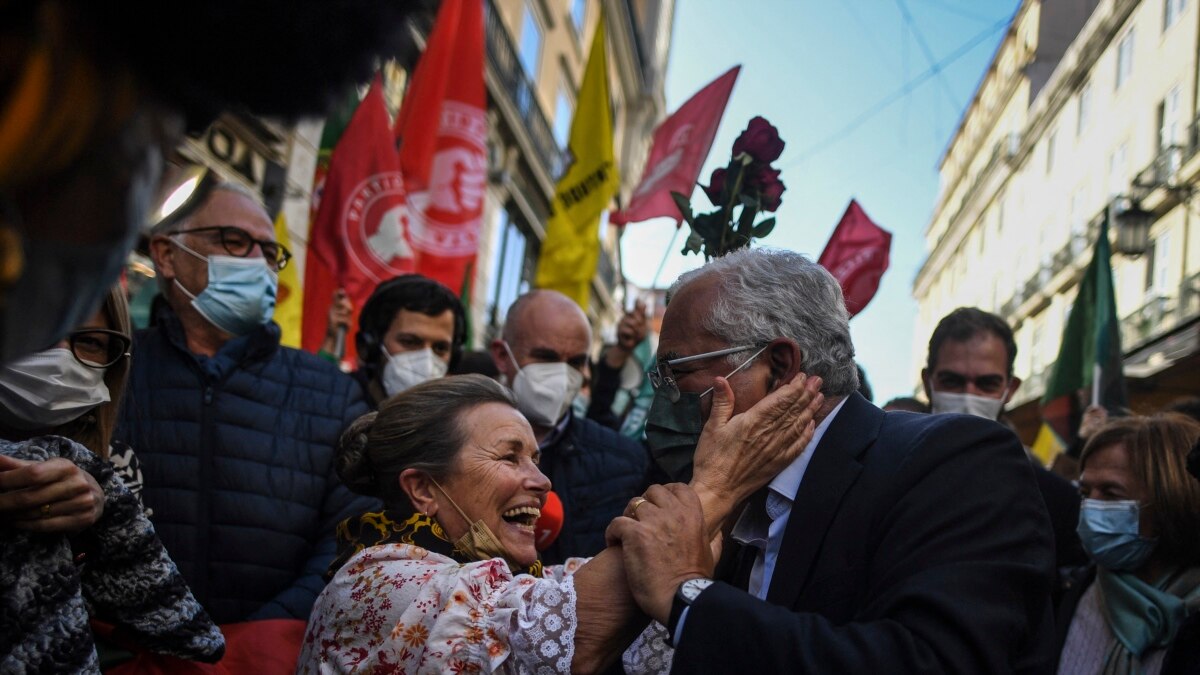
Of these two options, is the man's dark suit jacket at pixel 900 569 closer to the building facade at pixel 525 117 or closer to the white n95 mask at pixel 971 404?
the white n95 mask at pixel 971 404

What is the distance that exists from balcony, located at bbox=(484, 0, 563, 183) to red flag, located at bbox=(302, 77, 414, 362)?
12.4 meters

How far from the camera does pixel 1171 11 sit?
2855 cm

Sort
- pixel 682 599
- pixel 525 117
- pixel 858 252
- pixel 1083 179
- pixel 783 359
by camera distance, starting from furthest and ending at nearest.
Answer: pixel 1083 179, pixel 525 117, pixel 858 252, pixel 783 359, pixel 682 599

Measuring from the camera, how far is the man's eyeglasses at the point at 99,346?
109 inches

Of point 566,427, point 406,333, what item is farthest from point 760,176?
point 406,333

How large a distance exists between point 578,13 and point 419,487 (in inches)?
1119

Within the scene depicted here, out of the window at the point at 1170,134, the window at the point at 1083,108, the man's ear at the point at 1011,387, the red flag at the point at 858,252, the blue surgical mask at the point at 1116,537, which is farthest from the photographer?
the window at the point at 1083,108

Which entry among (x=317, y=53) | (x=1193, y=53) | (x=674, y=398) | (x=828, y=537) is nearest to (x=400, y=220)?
(x=674, y=398)

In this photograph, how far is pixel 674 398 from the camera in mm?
2783

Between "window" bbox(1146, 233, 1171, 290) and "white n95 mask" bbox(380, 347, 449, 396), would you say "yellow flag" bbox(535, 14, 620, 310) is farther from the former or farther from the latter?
"window" bbox(1146, 233, 1171, 290)

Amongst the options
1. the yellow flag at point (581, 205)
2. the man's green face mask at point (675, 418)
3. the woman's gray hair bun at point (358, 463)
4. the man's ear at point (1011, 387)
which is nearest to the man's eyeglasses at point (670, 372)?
the man's green face mask at point (675, 418)

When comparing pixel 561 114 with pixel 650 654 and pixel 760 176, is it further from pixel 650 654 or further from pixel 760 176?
pixel 650 654

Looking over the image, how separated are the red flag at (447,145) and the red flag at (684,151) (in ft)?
3.52

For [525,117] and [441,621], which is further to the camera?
[525,117]
